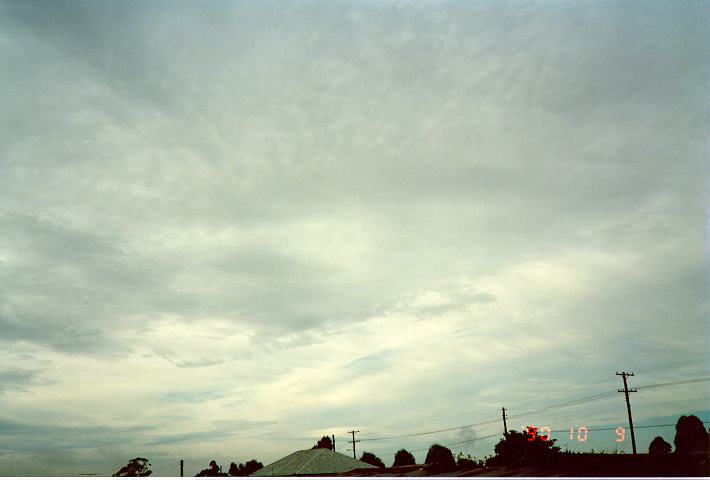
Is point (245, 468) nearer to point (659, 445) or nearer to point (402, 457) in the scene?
point (402, 457)

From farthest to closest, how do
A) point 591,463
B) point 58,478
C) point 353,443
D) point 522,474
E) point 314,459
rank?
1. point 353,443
2. point 314,459
3. point 591,463
4. point 522,474
5. point 58,478

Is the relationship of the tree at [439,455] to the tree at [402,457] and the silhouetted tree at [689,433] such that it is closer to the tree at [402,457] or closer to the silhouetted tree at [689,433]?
the tree at [402,457]

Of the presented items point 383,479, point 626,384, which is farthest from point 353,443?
point 383,479

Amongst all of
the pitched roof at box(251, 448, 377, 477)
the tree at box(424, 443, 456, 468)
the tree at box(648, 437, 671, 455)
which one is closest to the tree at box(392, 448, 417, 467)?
the pitched roof at box(251, 448, 377, 477)

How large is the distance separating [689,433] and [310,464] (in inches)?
1914

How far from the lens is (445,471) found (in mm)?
18859

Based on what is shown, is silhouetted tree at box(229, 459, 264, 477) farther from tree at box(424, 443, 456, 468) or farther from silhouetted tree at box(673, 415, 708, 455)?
silhouetted tree at box(673, 415, 708, 455)

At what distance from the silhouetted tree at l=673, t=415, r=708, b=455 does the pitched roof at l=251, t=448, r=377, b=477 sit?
135ft

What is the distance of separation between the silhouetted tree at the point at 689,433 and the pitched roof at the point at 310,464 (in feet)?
135

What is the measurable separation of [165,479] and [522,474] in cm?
939

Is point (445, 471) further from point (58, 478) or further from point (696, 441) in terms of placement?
point (696, 441)

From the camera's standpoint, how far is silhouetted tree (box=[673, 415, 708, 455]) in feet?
198

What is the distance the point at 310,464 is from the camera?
46.3 meters

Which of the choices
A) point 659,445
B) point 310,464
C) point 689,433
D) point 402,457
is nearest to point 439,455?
point 310,464
